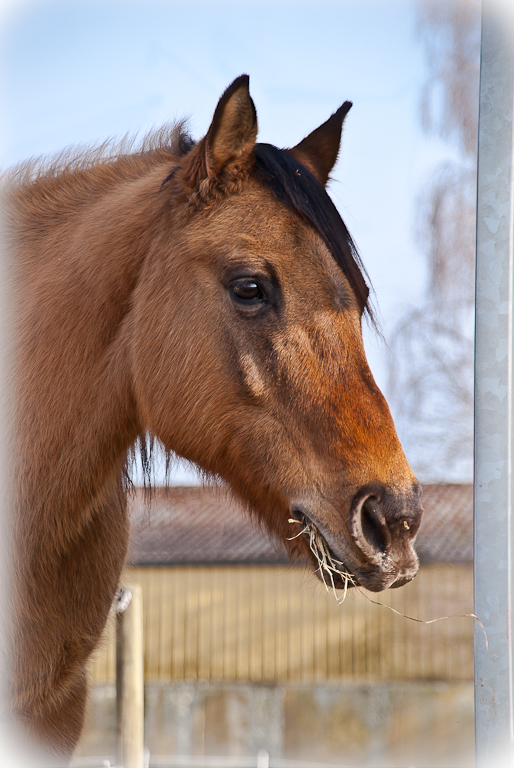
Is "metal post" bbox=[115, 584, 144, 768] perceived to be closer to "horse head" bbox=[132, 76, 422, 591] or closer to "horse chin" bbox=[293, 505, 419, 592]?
"horse head" bbox=[132, 76, 422, 591]

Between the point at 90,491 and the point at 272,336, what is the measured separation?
0.91 m

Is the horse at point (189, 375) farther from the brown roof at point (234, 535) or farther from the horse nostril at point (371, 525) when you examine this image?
the brown roof at point (234, 535)

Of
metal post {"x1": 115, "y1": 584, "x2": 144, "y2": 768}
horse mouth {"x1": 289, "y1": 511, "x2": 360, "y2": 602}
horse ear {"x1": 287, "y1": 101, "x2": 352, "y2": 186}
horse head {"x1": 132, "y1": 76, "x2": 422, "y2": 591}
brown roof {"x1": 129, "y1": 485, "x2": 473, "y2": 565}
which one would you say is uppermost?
horse ear {"x1": 287, "y1": 101, "x2": 352, "y2": 186}

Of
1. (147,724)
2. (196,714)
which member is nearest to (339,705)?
(196,714)

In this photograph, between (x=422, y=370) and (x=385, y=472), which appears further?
(x=422, y=370)

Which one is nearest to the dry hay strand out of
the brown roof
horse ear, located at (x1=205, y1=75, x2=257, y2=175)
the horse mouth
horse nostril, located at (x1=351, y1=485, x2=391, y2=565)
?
the horse mouth

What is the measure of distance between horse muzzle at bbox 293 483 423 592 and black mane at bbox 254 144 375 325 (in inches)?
30.2

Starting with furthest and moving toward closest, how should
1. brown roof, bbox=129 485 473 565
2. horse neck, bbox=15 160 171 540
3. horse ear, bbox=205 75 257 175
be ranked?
brown roof, bbox=129 485 473 565 < horse neck, bbox=15 160 171 540 < horse ear, bbox=205 75 257 175

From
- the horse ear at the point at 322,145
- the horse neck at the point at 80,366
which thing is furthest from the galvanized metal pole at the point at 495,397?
the horse neck at the point at 80,366

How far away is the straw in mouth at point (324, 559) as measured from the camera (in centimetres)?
185

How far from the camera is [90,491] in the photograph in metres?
2.35

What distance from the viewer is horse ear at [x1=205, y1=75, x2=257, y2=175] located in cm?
210

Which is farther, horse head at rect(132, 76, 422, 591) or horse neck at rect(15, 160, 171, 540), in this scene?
horse neck at rect(15, 160, 171, 540)

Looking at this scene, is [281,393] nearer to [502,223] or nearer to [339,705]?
[502,223]
